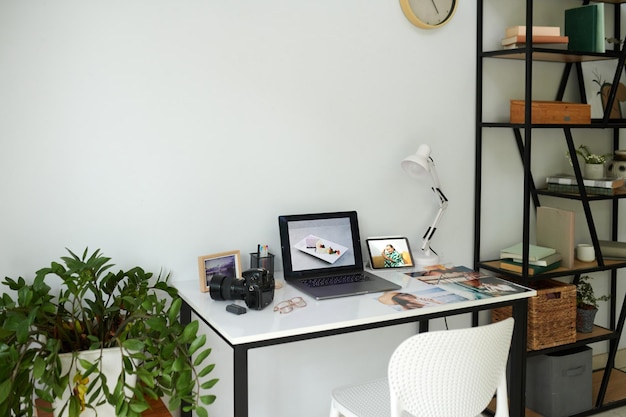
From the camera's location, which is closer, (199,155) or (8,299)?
(8,299)

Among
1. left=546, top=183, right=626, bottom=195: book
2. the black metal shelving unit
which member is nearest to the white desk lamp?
the black metal shelving unit

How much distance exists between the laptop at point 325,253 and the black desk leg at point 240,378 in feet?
1.77

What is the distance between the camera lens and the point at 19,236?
7.37 ft

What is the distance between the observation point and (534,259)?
2.93 metres

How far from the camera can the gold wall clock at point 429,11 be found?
2809mm

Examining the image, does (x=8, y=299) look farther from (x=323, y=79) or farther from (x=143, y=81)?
(x=323, y=79)

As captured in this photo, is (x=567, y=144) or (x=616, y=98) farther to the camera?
(x=616, y=98)

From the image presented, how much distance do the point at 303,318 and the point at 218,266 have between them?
0.49 m

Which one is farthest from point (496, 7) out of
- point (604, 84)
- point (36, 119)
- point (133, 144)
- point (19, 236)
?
point (19, 236)

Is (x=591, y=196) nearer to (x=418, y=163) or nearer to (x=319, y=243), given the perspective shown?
(x=418, y=163)

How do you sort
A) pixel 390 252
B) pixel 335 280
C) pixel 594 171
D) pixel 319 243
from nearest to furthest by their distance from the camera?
pixel 335 280, pixel 319 243, pixel 390 252, pixel 594 171

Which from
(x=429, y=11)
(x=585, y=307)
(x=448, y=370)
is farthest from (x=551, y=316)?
(x=429, y=11)

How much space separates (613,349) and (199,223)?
2040 mm

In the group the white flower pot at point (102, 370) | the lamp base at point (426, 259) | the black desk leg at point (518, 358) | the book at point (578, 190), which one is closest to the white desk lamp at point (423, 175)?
the lamp base at point (426, 259)
